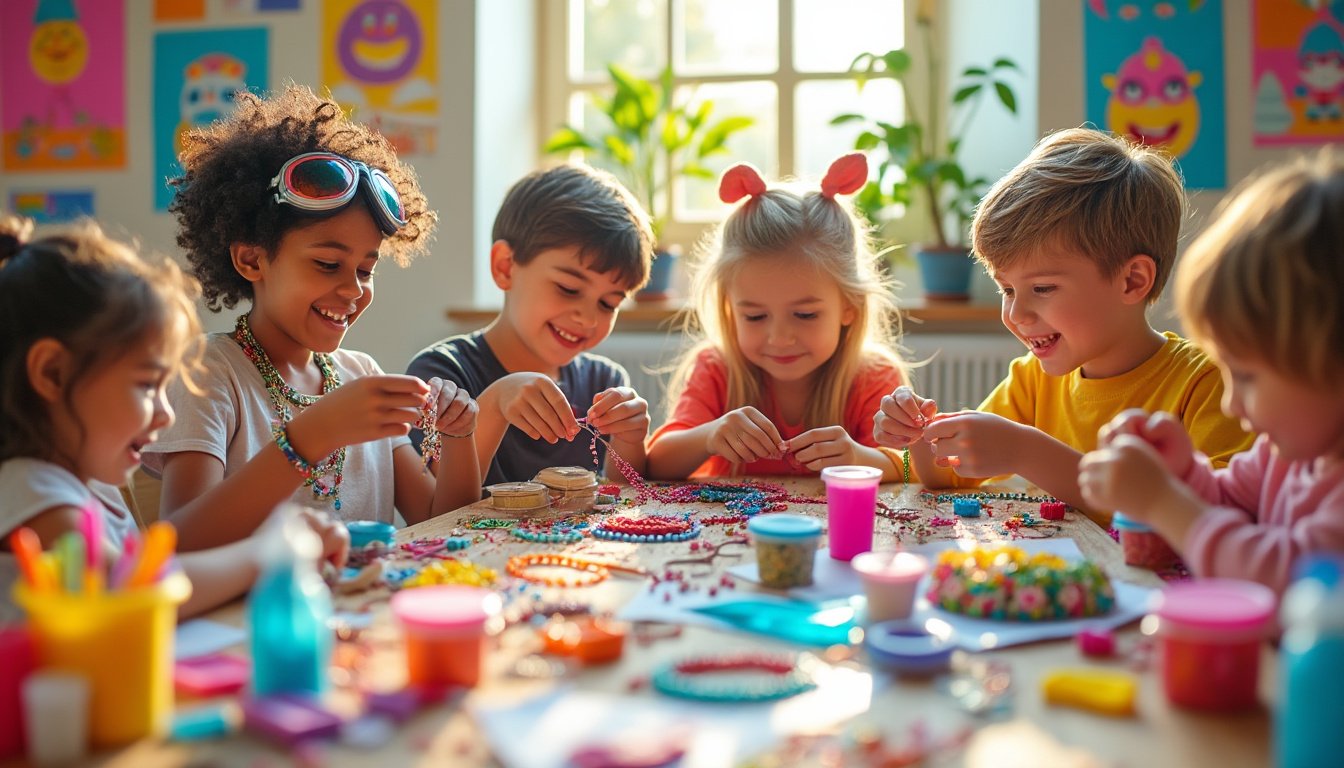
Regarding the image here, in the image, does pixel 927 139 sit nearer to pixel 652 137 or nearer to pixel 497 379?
pixel 652 137

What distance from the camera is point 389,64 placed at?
3.46m

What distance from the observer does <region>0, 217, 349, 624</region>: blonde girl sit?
3.38ft

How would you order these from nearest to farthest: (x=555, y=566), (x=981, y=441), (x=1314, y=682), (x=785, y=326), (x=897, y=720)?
1. (x=1314, y=682)
2. (x=897, y=720)
3. (x=555, y=566)
4. (x=981, y=441)
5. (x=785, y=326)

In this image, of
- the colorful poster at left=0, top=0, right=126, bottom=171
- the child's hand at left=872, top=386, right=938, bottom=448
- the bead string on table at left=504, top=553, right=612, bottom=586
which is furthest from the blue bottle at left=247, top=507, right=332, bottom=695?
the colorful poster at left=0, top=0, right=126, bottom=171

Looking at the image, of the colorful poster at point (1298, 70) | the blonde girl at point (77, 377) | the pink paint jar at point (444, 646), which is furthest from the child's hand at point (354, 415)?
the colorful poster at point (1298, 70)

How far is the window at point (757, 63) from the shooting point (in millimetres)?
3668

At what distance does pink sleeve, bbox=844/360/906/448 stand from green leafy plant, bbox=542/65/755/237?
1.44 meters

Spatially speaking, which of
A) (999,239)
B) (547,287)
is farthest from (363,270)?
(999,239)

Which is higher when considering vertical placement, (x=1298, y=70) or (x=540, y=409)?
(x=1298, y=70)

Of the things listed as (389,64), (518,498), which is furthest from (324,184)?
(389,64)

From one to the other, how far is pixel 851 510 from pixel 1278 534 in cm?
47

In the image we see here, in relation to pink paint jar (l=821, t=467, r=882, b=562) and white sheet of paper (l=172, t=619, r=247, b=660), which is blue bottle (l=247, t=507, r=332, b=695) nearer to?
white sheet of paper (l=172, t=619, r=247, b=660)

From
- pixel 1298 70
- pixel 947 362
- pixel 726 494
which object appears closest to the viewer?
pixel 726 494

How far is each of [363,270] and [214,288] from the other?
0.85ft
